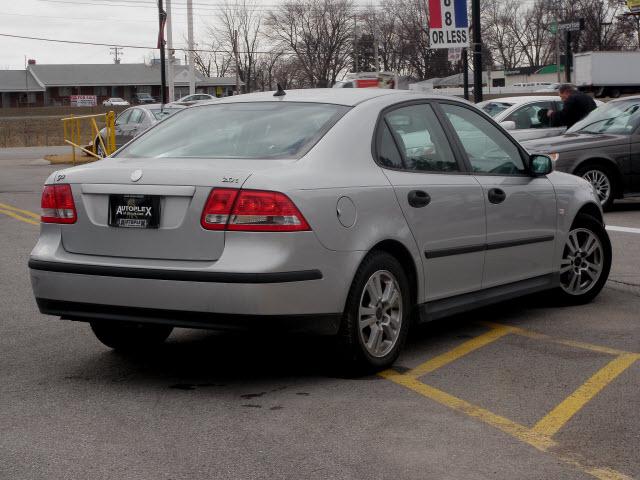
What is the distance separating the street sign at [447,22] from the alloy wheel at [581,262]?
8795 mm

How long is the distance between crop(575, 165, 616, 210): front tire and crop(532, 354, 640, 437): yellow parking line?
8801mm

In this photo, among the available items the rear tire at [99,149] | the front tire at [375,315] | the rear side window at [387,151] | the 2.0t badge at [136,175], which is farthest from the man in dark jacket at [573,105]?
the rear tire at [99,149]

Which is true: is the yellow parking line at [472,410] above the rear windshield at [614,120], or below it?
below

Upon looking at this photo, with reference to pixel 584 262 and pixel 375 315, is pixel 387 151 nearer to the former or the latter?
pixel 375 315

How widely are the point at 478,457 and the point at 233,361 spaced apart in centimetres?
218

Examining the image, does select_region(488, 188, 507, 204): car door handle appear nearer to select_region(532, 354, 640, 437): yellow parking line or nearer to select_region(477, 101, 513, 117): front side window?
select_region(532, 354, 640, 437): yellow parking line

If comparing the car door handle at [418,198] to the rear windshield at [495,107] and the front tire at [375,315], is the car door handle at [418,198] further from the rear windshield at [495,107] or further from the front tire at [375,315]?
the rear windshield at [495,107]

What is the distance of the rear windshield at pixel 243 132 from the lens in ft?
19.3

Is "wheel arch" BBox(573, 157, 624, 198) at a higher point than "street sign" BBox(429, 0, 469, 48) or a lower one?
lower

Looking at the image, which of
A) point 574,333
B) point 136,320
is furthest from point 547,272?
point 136,320

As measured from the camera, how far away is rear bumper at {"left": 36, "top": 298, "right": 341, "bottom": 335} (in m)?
5.30

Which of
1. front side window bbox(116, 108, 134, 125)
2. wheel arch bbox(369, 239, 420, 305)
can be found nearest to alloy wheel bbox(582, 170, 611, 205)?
wheel arch bbox(369, 239, 420, 305)

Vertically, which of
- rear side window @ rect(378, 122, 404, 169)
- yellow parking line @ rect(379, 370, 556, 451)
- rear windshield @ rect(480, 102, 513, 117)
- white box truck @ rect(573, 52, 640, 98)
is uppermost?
white box truck @ rect(573, 52, 640, 98)


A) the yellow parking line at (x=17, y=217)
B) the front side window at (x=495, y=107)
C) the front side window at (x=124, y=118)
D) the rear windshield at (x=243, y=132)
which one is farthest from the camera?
the front side window at (x=124, y=118)
